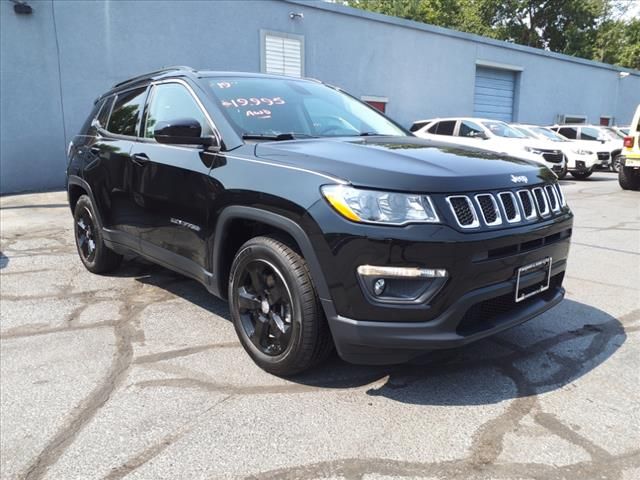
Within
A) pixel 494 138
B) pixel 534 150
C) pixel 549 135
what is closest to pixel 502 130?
pixel 494 138

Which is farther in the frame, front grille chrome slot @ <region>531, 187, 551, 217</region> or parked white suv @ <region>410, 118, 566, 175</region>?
parked white suv @ <region>410, 118, 566, 175</region>

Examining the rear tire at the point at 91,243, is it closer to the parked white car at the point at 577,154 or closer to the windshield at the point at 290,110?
the windshield at the point at 290,110

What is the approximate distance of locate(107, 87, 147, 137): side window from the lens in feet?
14.7

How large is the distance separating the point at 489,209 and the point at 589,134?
16301 mm

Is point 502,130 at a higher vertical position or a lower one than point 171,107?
lower

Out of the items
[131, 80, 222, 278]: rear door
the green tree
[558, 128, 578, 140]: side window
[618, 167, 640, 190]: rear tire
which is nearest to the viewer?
[131, 80, 222, 278]: rear door

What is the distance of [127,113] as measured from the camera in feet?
15.3

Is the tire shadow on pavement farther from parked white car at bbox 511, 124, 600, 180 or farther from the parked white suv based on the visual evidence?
parked white car at bbox 511, 124, 600, 180

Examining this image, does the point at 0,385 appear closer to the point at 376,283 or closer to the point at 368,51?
the point at 376,283

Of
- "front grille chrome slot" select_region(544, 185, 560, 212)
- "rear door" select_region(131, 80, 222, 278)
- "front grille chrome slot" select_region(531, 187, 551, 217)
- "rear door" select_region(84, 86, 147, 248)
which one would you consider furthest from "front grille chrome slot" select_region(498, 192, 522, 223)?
"rear door" select_region(84, 86, 147, 248)

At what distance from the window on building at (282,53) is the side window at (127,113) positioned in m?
10.6

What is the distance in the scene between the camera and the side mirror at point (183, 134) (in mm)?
3295

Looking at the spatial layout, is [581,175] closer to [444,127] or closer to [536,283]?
[444,127]

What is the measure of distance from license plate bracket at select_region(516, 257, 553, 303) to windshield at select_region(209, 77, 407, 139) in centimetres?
156
